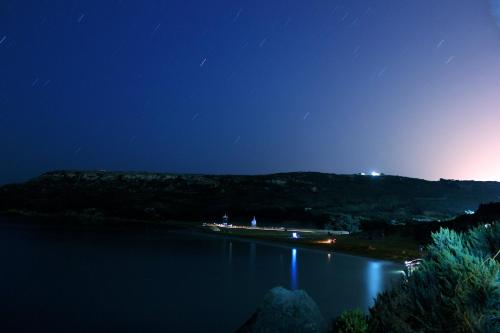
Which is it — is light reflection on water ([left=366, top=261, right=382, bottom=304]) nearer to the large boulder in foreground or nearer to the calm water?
the calm water

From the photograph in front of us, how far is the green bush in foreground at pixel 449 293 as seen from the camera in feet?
27.3

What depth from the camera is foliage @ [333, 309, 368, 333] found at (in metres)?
11.5

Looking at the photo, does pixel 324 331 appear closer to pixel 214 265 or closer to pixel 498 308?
pixel 498 308

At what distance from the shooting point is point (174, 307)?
1089 inches

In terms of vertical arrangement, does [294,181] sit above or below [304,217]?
above

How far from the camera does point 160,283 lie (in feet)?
119

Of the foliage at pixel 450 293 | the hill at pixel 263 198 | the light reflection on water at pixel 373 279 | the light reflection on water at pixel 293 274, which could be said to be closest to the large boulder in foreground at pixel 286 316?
the foliage at pixel 450 293

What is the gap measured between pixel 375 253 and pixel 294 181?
445ft

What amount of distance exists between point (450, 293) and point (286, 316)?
20.8 ft

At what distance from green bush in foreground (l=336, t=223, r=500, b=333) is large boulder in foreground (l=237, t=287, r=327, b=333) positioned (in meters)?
2.73

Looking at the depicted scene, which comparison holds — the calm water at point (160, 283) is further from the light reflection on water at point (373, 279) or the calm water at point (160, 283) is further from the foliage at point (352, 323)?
the foliage at point (352, 323)

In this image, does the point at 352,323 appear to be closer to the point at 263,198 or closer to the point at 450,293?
the point at 450,293

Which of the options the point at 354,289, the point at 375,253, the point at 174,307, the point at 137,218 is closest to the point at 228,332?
the point at 174,307

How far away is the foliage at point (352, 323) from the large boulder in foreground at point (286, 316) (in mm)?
1890
